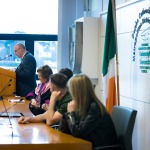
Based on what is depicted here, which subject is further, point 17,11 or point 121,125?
point 17,11

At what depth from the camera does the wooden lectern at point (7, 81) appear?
588 centimetres

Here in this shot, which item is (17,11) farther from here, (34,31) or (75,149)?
(75,149)

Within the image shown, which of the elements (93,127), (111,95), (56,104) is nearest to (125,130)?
(93,127)

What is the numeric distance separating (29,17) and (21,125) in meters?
4.55

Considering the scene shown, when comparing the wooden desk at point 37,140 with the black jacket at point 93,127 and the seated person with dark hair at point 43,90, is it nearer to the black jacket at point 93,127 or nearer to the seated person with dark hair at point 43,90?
the black jacket at point 93,127

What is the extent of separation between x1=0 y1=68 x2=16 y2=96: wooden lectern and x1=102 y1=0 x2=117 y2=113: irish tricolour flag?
1.99 m

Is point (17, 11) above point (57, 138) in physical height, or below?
above

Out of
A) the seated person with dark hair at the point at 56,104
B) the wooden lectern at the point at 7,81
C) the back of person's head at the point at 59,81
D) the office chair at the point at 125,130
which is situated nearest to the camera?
the office chair at the point at 125,130

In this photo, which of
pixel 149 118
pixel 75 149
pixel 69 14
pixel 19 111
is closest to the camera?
pixel 75 149

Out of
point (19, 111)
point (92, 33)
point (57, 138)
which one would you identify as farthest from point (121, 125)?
point (92, 33)

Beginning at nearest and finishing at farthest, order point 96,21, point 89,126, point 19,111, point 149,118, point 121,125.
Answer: point 89,126
point 121,125
point 149,118
point 19,111
point 96,21

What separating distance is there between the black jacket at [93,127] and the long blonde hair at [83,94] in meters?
0.04

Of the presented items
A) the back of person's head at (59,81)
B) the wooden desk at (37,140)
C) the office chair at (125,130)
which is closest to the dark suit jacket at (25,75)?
the back of person's head at (59,81)

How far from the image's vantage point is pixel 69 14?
7.32 meters
